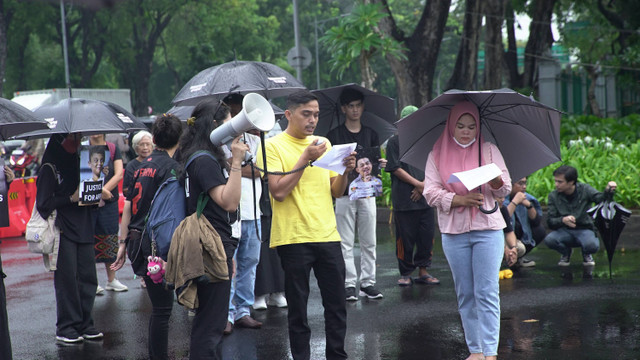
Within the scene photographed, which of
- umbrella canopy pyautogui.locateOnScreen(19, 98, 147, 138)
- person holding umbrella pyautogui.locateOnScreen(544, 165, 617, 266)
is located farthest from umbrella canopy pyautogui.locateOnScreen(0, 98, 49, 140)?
person holding umbrella pyautogui.locateOnScreen(544, 165, 617, 266)

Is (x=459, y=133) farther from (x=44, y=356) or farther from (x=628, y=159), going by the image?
(x=628, y=159)

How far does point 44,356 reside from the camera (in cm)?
641

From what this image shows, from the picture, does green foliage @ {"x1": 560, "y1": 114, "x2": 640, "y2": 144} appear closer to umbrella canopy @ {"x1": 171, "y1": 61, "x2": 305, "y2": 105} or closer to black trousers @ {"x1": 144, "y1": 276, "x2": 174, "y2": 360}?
umbrella canopy @ {"x1": 171, "y1": 61, "x2": 305, "y2": 105}

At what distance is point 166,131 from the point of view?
5.57 metres

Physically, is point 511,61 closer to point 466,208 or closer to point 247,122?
point 466,208

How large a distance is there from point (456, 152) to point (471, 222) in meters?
0.51

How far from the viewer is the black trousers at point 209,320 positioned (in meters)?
4.60

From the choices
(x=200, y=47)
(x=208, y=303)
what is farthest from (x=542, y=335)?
(x=200, y=47)

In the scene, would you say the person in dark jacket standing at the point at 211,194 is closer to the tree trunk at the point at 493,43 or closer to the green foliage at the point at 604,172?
the green foliage at the point at 604,172

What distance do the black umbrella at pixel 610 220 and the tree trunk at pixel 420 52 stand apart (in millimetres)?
9074

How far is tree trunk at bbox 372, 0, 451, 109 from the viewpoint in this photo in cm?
1742

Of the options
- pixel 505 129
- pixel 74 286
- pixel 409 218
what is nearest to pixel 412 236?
pixel 409 218

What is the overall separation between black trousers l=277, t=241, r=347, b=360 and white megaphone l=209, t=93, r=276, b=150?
115 centimetres

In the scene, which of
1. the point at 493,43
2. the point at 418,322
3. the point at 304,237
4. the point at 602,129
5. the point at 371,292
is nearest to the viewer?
the point at 304,237
